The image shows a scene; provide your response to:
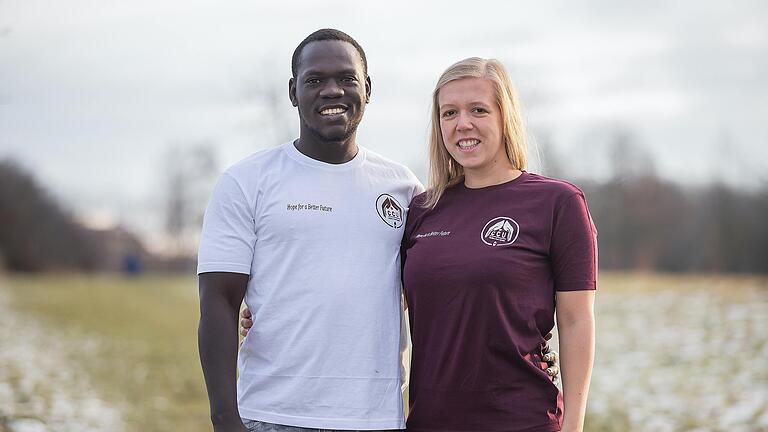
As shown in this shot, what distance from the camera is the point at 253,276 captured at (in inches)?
140

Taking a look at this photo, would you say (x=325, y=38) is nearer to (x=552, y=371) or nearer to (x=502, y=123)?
(x=502, y=123)

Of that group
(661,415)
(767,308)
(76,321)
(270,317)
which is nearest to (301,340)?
Answer: (270,317)

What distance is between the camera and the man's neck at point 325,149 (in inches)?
145

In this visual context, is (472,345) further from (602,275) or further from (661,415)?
(602,275)

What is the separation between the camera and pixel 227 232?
3.43 metres

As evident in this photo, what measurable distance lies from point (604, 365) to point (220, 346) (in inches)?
453

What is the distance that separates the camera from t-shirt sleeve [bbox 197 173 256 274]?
11.2ft

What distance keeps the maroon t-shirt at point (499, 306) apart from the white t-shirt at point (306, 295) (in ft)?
0.58

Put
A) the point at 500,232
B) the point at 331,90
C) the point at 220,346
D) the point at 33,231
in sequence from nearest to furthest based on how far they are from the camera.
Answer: the point at 220,346 < the point at 500,232 < the point at 331,90 < the point at 33,231

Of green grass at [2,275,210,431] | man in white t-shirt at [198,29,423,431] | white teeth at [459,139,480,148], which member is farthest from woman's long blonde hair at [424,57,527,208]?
green grass at [2,275,210,431]

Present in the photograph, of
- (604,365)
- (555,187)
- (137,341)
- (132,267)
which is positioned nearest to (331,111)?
(555,187)

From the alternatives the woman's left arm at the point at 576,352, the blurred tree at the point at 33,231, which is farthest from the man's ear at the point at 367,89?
the blurred tree at the point at 33,231

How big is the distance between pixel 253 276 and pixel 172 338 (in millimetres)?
17463

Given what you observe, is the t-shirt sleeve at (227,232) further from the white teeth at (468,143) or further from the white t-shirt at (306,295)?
the white teeth at (468,143)
